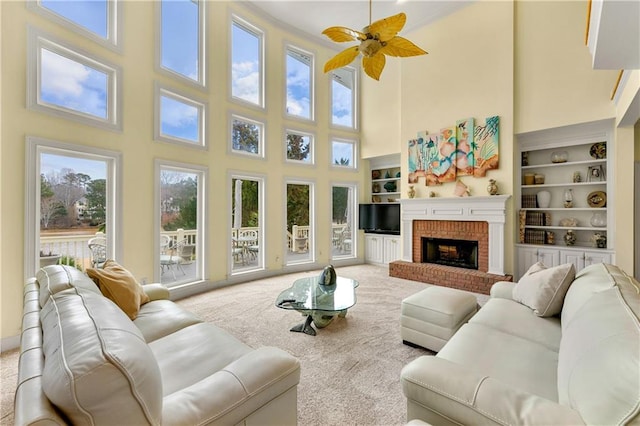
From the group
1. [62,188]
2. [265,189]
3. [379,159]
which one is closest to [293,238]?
[265,189]

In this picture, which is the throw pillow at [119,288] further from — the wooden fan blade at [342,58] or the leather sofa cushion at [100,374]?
the wooden fan blade at [342,58]

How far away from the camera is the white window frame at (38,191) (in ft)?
9.76

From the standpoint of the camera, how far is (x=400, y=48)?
2.91 meters

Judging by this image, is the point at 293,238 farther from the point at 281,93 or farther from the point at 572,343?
the point at 572,343

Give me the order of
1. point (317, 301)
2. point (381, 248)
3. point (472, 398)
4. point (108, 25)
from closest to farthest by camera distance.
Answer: point (472, 398), point (317, 301), point (108, 25), point (381, 248)

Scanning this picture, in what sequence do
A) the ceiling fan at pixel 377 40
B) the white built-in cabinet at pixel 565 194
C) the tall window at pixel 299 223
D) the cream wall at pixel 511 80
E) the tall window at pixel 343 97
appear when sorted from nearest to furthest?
1. the ceiling fan at pixel 377 40
2. the cream wall at pixel 511 80
3. the white built-in cabinet at pixel 565 194
4. the tall window at pixel 299 223
5. the tall window at pixel 343 97

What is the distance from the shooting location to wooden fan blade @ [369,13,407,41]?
2576 millimetres

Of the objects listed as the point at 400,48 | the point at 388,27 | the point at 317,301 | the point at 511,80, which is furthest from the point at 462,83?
the point at 317,301

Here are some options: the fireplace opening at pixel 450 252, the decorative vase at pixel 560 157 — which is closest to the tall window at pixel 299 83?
the fireplace opening at pixel 450 252

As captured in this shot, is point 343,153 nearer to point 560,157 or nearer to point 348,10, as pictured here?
point 348,10

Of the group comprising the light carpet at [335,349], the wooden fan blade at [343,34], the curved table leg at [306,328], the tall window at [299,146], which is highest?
the wooden fan blade at [343,34]

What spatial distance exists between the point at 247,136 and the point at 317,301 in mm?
3741

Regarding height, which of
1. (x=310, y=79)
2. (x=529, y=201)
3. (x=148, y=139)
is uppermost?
(x=310, y=79)

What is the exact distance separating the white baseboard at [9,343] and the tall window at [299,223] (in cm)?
411
